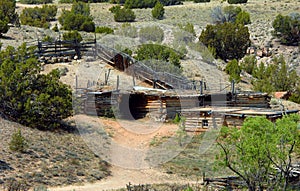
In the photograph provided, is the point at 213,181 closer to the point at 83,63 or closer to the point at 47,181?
the point at 47,181

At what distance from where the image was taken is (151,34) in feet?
154

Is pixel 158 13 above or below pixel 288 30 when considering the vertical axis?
above

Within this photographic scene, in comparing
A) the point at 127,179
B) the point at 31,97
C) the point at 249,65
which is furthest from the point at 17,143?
the point at 249,65

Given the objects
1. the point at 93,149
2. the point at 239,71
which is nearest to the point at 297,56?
the point at 239,71

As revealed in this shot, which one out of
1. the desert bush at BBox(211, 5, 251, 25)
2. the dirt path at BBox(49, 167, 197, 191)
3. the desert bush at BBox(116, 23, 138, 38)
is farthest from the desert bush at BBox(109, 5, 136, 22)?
the dirt path at BBox(49, 167, 197, 191)

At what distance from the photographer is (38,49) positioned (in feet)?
113

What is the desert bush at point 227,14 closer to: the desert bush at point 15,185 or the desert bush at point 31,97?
the desert bush at point 31,97

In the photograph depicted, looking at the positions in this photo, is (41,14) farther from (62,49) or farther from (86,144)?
(86,144)

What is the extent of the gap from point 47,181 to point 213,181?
4990 mm

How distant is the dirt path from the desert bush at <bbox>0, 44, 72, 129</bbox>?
13.9ft

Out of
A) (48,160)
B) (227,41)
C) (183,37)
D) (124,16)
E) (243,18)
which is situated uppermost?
(124,16)

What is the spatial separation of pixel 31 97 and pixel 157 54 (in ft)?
46.7

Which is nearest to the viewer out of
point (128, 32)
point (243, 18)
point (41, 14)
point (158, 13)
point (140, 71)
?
point (140, 71)

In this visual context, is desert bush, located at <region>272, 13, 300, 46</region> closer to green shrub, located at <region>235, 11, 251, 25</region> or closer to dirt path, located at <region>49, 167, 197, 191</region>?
green shrub, located at <region>235, 11, 251, 25</region>
